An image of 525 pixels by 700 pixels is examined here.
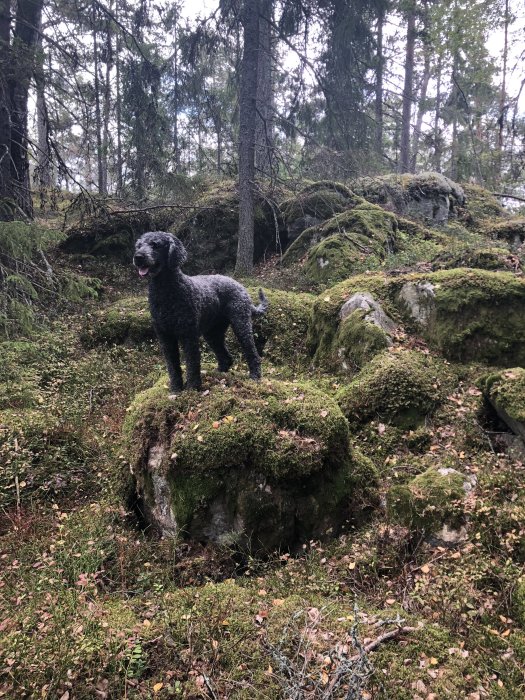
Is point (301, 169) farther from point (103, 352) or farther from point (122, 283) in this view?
point (103, 352)

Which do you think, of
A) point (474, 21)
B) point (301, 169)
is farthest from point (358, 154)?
point (474, 21)

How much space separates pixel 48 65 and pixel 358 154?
7046 millimetres

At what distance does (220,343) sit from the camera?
5504 mm

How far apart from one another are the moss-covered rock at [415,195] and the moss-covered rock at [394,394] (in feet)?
32.0

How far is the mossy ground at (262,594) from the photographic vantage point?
2613 millimetres

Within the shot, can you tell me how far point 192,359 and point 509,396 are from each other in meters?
3.39

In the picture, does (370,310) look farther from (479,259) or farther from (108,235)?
(108,235)

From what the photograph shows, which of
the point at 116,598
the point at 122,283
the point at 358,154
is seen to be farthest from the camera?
the point at 122,283

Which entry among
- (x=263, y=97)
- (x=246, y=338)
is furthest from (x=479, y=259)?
(x=263, y=97)

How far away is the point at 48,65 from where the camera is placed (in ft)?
26.8

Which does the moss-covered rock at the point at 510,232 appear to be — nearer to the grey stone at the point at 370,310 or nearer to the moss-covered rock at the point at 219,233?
the moss-covered rock at the point at 219,233

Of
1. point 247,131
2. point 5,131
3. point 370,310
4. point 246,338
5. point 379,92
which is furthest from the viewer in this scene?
point 379,92

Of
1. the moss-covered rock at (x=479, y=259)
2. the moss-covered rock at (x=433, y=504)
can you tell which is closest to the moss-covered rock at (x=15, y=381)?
the moss-covered rock at (x=433, y=504)

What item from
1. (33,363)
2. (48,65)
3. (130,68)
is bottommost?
(33,363)
